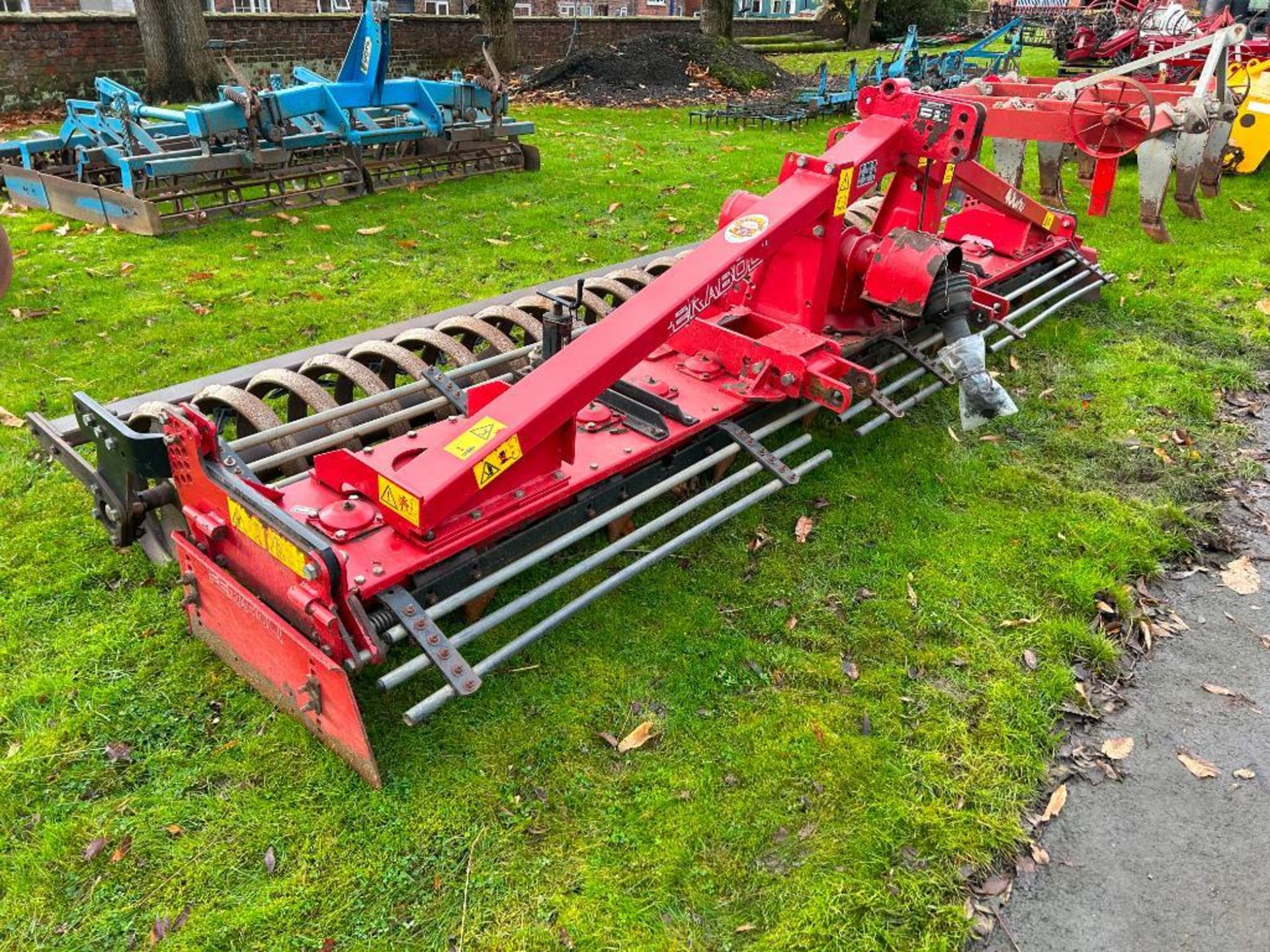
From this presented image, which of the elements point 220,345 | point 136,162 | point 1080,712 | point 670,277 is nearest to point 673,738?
point 1080,712

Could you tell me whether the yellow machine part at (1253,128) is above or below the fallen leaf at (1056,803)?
above

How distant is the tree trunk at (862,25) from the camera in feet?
94.9

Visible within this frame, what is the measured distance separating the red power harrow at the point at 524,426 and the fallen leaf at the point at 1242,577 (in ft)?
4.53

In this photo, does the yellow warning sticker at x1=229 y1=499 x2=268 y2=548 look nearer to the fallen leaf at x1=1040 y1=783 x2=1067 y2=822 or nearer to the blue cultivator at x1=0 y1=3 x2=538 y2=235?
the fallen leaf at x1=1040 y1=783 x2=1067 y2=822

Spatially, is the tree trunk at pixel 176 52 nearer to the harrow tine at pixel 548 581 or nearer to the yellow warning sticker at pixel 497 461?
the harrow tine at pixel 548 581

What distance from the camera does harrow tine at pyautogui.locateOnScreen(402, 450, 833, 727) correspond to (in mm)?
2980

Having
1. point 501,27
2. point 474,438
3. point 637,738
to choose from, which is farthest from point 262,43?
point 637,738

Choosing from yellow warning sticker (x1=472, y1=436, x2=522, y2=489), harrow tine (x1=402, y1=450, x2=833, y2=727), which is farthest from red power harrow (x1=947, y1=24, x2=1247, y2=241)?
yellow warning sticker (x1=472, y1=436, x2=522, y2=489)

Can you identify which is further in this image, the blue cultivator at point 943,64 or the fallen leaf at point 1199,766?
the blue cultivator at point 943,64

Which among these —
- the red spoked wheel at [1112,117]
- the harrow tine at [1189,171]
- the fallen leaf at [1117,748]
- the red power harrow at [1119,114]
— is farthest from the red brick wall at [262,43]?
the fallen leaf at [1117,748]

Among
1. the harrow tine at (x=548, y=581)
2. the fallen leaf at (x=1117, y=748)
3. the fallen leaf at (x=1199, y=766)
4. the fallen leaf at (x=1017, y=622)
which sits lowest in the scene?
the fallen leaf at (x=1199, y=766)

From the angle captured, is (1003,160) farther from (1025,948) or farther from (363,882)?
(363,882)

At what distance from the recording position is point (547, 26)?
21516 millimetres

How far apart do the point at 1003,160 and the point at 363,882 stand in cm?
826
